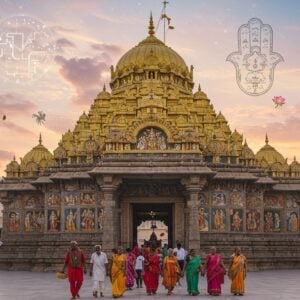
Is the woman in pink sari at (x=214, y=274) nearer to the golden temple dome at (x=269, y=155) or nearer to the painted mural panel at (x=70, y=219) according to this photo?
the painted mural panel at (x=70, y=219)

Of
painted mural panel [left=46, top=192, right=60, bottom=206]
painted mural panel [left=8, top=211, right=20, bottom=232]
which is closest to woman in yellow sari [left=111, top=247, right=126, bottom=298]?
painted mural panel [left=46, top=192, right=60, bottom=206]

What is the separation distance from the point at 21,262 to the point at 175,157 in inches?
476

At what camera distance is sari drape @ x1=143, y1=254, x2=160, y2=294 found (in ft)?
68.2

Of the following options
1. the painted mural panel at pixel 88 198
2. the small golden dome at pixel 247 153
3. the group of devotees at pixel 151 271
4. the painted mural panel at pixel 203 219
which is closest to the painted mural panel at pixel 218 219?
the painted mural panel at pixel 203 219

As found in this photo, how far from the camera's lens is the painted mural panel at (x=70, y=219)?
120 feet

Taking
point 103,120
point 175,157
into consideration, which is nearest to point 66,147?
point 103,120

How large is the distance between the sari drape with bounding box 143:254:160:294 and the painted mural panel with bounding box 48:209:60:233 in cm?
1730

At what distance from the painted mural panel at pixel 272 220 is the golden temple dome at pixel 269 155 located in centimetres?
430


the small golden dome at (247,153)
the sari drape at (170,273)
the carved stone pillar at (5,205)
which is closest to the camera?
the sari drape at (170,273)

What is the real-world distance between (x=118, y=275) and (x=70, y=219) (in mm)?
17226

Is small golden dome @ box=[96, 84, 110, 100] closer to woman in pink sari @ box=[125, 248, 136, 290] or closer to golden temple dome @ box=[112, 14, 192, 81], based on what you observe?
golden temple dome @ box=[112, 14, 192, 81]

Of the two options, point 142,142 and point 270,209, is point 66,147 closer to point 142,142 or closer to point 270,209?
point 142,142

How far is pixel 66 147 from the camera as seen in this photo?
40.1 meters

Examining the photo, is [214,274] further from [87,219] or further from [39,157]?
[39,157]
